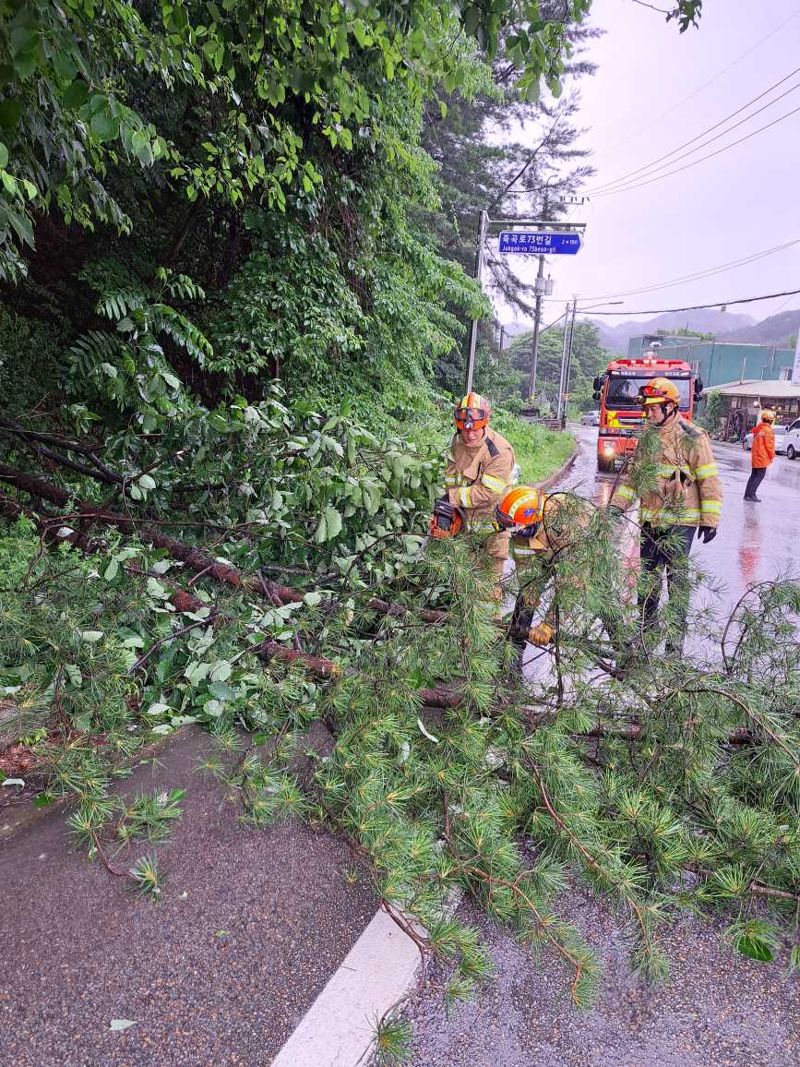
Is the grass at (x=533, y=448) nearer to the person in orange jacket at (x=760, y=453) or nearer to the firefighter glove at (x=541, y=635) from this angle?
the person in orange jacket at (x=760, y=453)

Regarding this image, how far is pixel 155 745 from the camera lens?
8.55 feet

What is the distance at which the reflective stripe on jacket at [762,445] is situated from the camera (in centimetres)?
1181

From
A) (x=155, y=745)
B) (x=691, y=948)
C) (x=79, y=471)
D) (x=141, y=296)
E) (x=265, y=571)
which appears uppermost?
(x=141, y=296)

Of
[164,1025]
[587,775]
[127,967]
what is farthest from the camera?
[587,775]

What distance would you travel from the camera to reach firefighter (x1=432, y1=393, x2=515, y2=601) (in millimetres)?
3705

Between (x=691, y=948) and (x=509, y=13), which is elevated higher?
(x=509, y=13)

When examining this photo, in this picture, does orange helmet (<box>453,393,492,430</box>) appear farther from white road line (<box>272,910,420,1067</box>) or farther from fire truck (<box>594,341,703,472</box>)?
fire truck (<box>594,341,703,472</box>)

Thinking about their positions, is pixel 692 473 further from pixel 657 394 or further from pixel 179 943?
pixel 179 943

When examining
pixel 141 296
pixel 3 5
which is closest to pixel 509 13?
pixel 3 5

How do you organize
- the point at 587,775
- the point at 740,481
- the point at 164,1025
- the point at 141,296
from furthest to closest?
the point at 740,481, the point at 141,296, the point at 587,775, the point at 164,1025

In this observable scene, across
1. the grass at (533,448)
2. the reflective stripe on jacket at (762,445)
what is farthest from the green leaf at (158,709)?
the reflective stripe on jacket at (762,445)

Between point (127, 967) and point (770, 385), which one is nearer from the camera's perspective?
point (127, 967)

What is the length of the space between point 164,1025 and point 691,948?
148cm

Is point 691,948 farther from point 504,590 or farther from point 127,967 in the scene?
point 127,967
